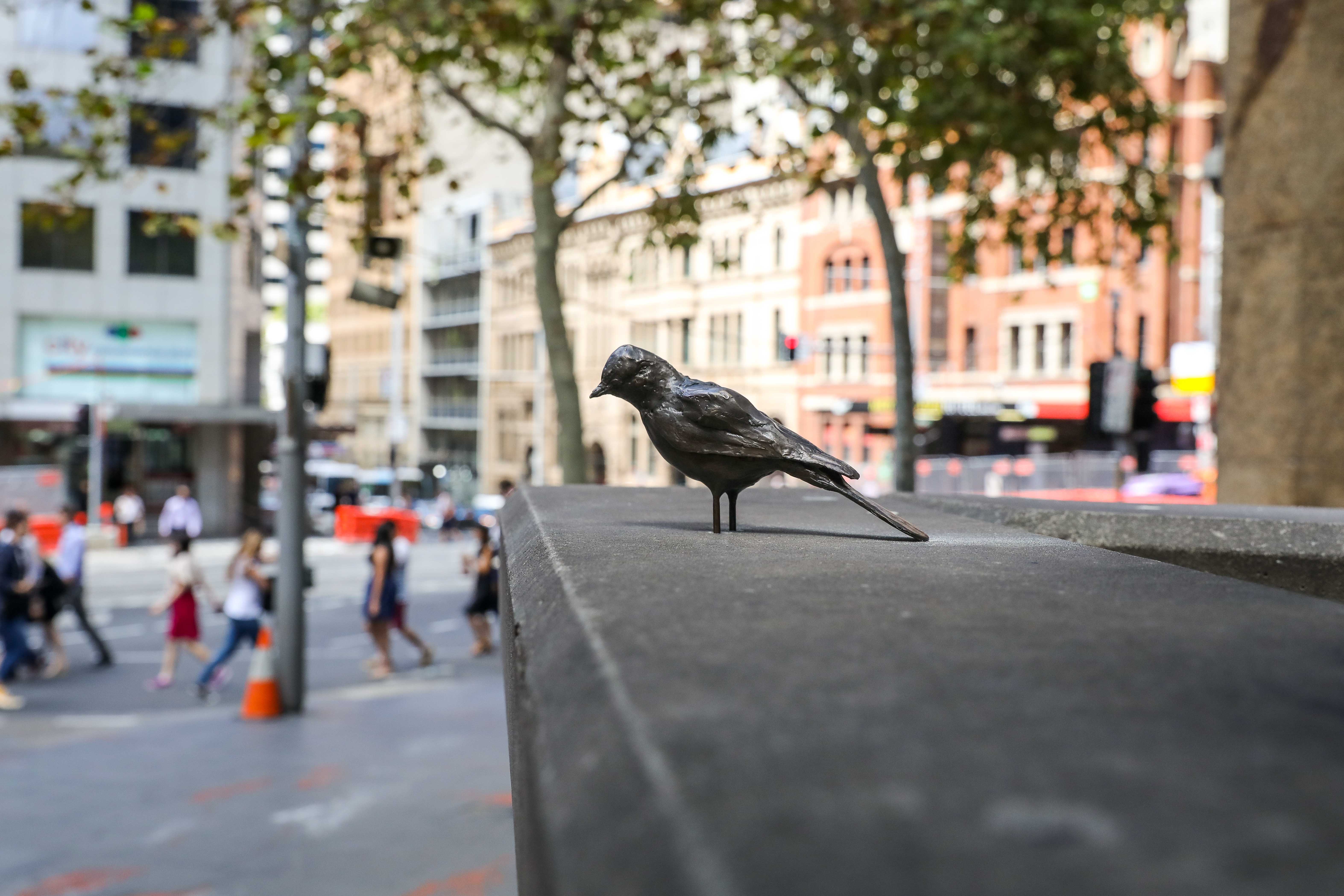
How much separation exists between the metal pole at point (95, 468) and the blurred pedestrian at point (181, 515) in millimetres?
3340

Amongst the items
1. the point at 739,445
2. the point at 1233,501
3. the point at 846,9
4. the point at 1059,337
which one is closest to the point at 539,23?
the point at 846,9

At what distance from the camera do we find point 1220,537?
12.3 feet

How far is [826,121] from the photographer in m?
16.1

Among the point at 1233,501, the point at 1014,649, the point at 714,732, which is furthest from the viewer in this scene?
the point at 1233,501

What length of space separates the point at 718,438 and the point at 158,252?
34.4m

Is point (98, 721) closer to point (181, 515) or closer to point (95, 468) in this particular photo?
point (181, 515)

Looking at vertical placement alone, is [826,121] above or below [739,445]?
above

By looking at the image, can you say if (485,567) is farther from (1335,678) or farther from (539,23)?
(1335,678)

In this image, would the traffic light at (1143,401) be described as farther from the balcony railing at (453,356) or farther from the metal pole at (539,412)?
the balcony railing at (453,356)

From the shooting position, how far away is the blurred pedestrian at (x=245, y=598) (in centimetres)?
1324

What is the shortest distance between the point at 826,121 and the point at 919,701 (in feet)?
51.4

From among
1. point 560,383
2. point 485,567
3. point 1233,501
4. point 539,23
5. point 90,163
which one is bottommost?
point 485,567

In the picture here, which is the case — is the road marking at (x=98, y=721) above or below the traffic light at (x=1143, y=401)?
below

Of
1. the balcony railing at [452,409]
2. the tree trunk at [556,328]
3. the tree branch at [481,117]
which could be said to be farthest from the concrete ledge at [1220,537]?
the balcony railing at [452,409]
